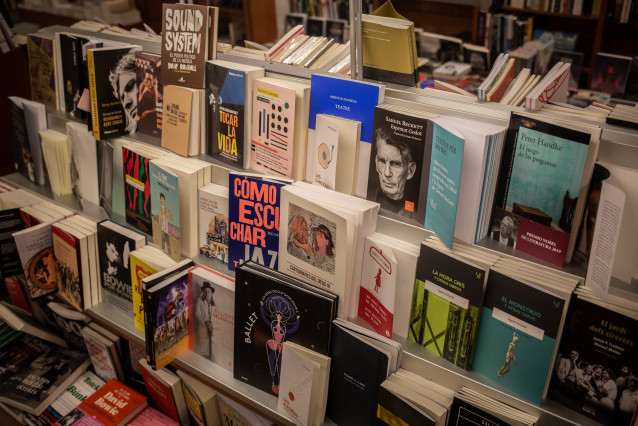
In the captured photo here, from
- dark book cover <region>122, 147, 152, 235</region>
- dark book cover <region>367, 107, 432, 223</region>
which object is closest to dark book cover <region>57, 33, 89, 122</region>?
dark book cover <region>122, 147, 152, 235</region>

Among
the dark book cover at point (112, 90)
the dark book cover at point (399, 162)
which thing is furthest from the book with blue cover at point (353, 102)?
the dark book cover at point (112, 90)

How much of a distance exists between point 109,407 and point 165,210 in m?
0.91

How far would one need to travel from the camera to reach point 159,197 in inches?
84.8

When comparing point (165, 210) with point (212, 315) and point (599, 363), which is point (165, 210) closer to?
point (212, 315)

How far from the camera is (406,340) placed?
1.74 meters

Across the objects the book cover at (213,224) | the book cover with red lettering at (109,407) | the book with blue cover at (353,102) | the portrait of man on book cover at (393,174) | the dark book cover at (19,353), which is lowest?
the dark book cover at (19,353)

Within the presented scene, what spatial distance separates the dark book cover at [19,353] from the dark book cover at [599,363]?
2359 millimetres

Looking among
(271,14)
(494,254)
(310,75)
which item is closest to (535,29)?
(271,14)

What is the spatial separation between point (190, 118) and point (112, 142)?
1.50 feet

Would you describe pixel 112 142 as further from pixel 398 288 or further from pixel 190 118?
pixel 398 288

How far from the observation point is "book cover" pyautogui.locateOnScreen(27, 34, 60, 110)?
8.18 ft

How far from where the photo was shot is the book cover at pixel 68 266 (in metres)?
2.32

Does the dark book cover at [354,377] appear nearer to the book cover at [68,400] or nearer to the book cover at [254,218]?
the book cover at [254,218]

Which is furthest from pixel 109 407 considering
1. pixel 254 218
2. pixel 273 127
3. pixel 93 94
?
pixel 273 127
